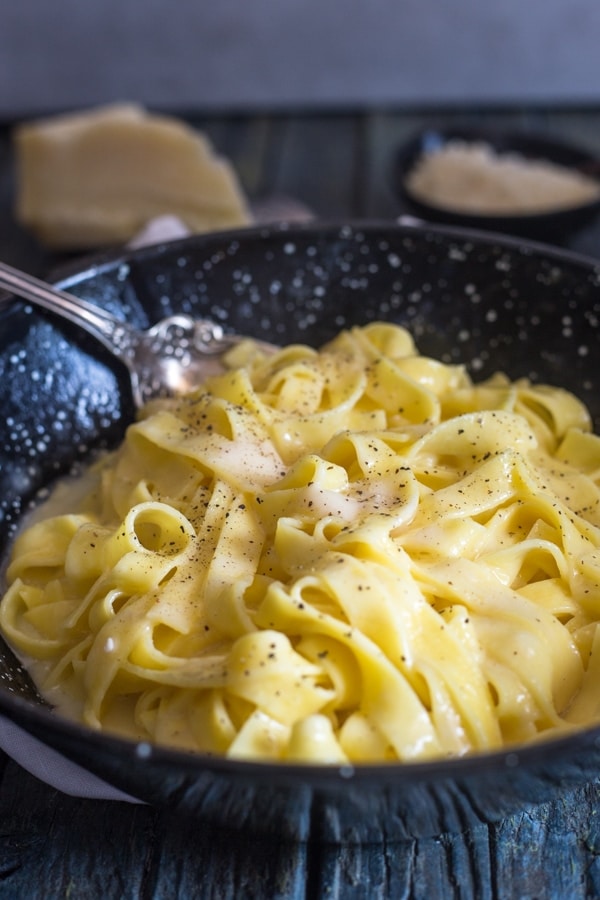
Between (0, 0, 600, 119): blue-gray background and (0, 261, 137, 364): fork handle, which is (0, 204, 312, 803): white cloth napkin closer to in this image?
(0, 261, 137, 364): fork handle

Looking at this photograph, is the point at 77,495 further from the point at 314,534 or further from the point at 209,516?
the point at 314,534

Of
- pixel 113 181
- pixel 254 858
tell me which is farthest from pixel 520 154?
pixel 254 858

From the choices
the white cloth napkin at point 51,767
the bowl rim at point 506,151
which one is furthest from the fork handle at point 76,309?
the bowl rim at point 506,151

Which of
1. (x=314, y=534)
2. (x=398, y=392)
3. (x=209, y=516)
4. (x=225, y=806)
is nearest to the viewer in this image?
(x=225, y=806)

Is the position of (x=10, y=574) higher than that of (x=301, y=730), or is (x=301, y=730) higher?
(x=301, y=730)

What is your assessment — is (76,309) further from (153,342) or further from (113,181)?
(113,181)

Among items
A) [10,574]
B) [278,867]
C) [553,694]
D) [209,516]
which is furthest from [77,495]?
[553,694]

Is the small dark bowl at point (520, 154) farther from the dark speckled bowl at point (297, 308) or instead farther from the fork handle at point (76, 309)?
the fork handle at point (76, 309)
